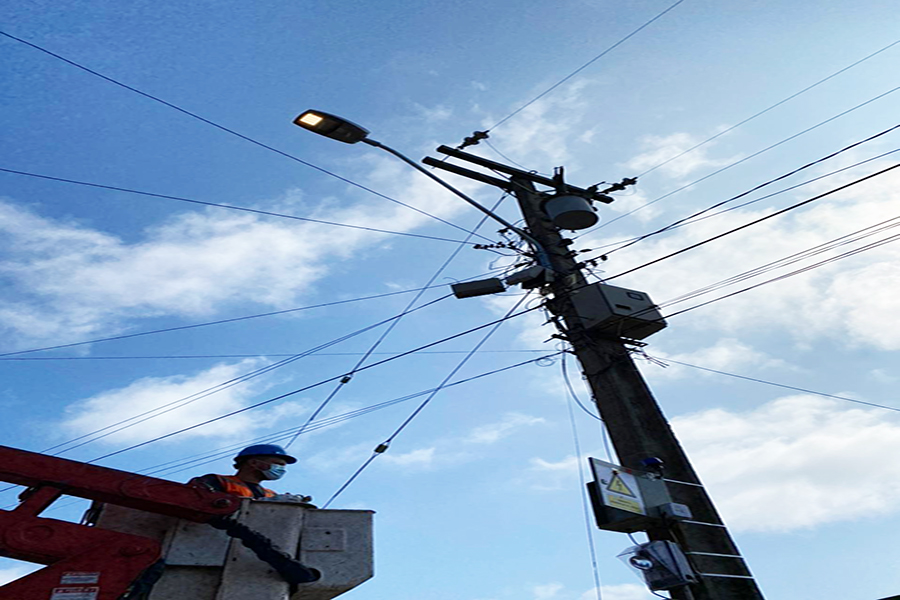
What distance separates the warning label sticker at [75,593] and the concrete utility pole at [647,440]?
4.00 m

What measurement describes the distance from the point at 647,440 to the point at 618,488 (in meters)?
0.67

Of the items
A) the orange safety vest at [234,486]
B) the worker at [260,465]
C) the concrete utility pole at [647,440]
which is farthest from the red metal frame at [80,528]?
the concrete utility pole at [647,440]

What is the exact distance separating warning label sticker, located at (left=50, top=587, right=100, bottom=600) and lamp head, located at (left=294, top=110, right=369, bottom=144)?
515 cm

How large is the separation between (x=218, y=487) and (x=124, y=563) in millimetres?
852

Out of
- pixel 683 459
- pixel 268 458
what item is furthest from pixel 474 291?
pixel 268 458

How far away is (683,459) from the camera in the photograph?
541cm

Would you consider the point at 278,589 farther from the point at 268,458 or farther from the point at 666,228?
the point at 666,228

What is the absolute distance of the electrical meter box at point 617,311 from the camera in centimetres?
641

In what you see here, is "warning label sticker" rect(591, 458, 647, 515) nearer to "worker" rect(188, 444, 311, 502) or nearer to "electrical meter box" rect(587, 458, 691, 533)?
"electrical meter box" rect(587, 458, 691, 533)

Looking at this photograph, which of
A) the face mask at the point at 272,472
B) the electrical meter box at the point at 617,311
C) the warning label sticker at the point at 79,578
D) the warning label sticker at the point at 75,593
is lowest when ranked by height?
the warning label sticker at the point at 75,593

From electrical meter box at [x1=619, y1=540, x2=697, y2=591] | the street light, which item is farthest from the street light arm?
electrical meter box at [x1=619, y1=540, x2=697, y2=591]

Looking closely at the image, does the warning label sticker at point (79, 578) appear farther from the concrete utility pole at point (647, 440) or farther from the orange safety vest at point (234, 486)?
the concrete utility pole at point (647, 440)

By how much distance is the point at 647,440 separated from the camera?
5.49m

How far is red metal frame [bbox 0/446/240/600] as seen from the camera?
→ 3057 mm
